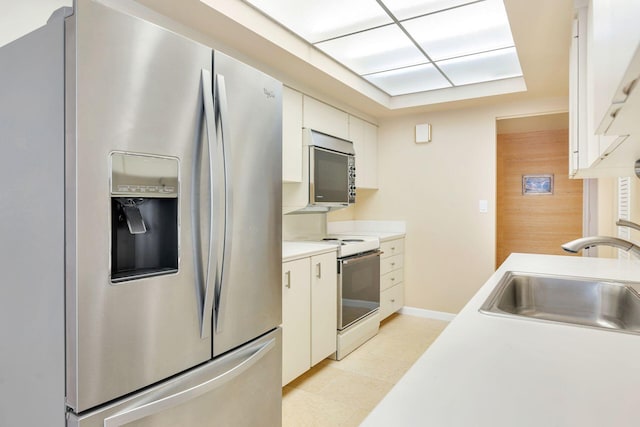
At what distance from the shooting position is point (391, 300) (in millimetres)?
3838

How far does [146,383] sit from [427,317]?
3371 mm

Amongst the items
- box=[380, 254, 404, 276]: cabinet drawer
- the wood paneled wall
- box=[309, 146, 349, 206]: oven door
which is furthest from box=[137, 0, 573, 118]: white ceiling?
box=[380, 254, 404, 276]: cabinet drawer

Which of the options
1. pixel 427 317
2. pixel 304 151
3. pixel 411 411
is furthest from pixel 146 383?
pixel 427 317

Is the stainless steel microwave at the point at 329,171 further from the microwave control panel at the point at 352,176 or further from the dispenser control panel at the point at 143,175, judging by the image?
the dispenser control panel at the point at 143,175

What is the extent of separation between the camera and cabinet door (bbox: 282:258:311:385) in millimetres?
2334

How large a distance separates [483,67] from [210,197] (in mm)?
2698

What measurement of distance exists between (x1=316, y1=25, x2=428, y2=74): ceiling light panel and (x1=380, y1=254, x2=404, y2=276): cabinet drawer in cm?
174

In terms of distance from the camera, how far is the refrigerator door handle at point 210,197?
1260mm

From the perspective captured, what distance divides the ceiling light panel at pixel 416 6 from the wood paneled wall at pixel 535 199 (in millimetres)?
2779

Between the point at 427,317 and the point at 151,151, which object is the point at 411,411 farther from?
the point at 427,317

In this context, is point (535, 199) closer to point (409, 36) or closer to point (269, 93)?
point (409, 36)

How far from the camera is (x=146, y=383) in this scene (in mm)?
1120

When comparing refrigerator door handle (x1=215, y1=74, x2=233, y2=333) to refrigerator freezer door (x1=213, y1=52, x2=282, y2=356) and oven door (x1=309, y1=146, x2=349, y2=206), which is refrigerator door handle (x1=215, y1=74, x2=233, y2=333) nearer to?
refrigerator freezer door (x1=213, y1=52, x2=282, y2=356)
